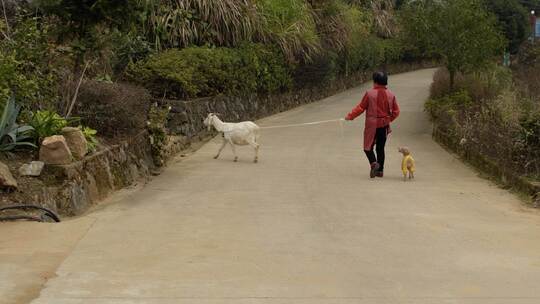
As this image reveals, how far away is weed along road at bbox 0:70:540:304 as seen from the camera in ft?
21.5

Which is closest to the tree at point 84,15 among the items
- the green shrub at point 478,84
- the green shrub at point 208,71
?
the green shrub at point 208,71

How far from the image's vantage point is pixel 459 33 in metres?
23.6

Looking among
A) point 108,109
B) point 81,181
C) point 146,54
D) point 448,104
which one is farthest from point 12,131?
point 448,104

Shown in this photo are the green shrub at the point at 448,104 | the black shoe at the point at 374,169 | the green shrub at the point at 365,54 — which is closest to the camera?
the black shoe at the point at 374,169

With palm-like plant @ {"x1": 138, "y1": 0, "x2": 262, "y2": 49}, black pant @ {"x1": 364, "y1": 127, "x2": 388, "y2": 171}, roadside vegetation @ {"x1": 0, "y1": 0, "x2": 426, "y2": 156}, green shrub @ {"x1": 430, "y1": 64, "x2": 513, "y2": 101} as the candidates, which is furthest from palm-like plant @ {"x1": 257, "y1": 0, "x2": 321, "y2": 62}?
black pant @ {"x1": 364, "y1": 127, "x2": 388, "y2": 171}

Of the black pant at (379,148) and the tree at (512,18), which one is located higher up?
the tree at (512,18)

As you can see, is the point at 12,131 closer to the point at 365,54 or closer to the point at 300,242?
the point at 300,242

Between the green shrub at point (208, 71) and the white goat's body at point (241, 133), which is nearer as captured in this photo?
the white goat's body at point (241, 133)

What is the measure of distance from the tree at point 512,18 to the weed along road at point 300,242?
31.1 m

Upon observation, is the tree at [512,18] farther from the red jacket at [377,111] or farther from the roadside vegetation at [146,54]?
the red jacket at [377,111]

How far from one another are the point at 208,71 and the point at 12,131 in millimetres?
10428

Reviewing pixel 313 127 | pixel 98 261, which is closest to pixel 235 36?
pixel 313 127

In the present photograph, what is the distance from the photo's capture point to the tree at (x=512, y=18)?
1720 inches

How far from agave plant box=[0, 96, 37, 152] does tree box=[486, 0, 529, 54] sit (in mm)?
35875
